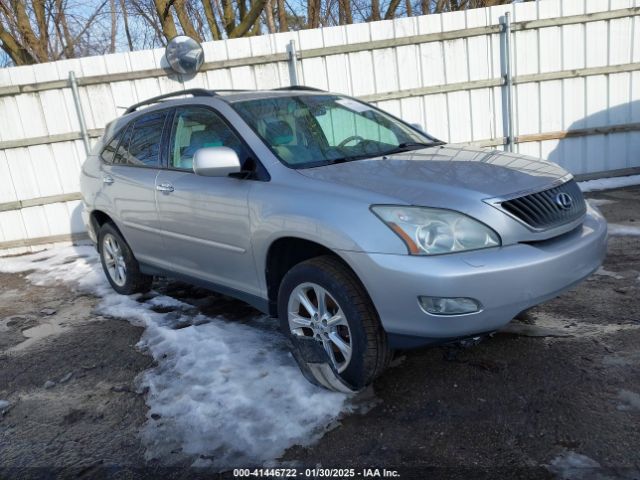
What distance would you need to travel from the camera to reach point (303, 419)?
2682 millimetres

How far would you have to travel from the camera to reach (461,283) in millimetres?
2363

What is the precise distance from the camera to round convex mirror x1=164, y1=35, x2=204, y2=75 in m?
6.89

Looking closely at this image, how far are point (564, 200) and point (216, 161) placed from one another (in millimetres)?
1883

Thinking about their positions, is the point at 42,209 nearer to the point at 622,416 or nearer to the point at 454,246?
the point at 454,246

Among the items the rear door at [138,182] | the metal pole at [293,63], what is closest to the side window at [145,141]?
the rear door at [138,182]

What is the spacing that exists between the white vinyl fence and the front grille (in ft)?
16.1

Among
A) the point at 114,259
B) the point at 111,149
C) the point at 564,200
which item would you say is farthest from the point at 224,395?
the point at 111,149

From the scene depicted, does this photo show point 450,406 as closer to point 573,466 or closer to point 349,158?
point 573,466

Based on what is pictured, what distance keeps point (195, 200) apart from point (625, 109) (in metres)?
6.79

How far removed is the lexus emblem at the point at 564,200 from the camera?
2773 millimetres

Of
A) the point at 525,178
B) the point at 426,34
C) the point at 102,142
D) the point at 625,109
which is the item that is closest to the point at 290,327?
the point at 525,178

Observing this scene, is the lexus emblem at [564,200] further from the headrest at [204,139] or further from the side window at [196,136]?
the headrest at [204,139]

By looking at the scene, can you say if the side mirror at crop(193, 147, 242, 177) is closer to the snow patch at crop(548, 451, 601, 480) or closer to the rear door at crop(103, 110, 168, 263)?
the rear door at crop(103, 110, 168, 263)

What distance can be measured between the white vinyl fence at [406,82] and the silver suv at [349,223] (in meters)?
3.29
